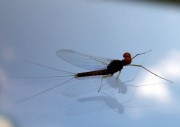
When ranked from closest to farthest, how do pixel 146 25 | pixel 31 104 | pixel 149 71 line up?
pixel 31 104
pixel 149 71
pixel 146 25

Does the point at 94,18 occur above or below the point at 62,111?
above

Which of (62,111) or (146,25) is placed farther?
(146,25)

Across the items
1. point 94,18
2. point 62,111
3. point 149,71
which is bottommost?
point 62,111

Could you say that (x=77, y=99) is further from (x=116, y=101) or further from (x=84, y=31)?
(x=84, y=31)

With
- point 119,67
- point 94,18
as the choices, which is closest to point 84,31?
point 94,18
